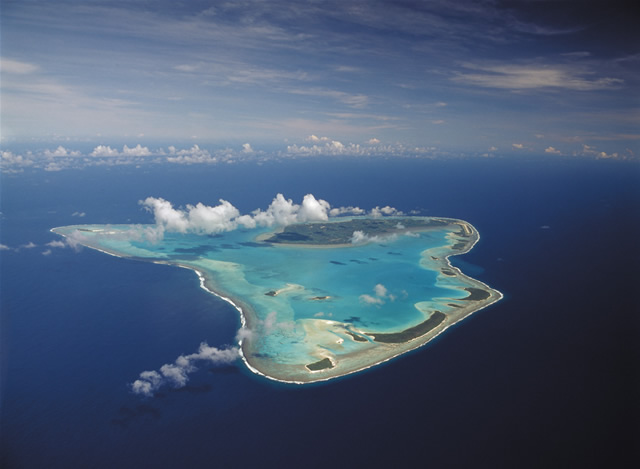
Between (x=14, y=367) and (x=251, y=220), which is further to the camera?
(x=251, y=220)

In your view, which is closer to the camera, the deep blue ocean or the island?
the deep blue ocean

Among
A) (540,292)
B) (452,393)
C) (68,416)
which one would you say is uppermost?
(540,292)

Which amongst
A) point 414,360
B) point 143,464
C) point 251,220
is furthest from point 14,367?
point 251,220

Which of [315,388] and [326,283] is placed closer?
[315,388]

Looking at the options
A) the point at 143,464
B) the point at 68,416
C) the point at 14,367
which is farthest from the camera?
the point at 14,367

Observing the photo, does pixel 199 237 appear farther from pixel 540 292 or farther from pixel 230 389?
pixel 540 292

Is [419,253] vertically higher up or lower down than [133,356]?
higher up

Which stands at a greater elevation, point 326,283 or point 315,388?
point 326,283

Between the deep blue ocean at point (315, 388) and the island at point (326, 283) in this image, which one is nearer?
the deep blue ocean at point (315, 388)
